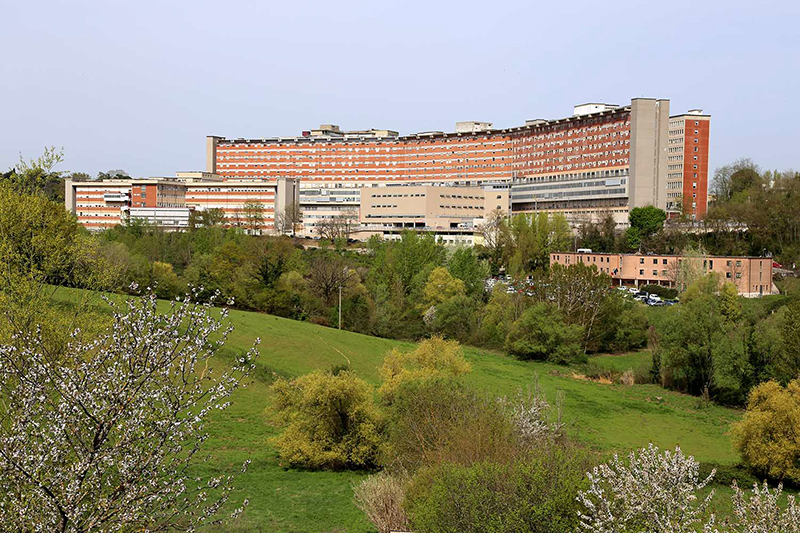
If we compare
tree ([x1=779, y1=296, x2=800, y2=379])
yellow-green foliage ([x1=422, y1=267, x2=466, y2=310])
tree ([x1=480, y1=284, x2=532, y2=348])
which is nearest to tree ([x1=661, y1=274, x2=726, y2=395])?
tree ([x1=779, y1=296, x2=800, y2=379])

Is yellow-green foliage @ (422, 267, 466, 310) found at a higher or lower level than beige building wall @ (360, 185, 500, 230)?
lower

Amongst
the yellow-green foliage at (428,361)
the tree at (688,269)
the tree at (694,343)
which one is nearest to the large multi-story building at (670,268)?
the tree at (688,269)

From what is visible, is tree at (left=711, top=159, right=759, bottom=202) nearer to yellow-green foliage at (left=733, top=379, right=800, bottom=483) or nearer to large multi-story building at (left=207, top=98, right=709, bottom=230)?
large multi-story building at (left=207, top=98, right=709, bottom=230)

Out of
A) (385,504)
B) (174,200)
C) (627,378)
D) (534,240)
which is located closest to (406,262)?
(534,240)

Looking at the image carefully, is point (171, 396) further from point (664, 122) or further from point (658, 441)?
point (664, 122)

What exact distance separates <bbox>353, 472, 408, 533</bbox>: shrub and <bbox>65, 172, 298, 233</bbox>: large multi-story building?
Answer: 3974 inches

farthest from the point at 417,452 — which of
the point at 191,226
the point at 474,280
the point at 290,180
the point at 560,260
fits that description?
the point at 290,180

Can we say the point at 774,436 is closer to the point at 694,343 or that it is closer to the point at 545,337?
the point at 694,343

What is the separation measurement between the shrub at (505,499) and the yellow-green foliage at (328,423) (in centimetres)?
1123

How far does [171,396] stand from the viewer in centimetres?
908

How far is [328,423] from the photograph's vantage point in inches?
1041

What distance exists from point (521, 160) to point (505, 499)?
121201 mm

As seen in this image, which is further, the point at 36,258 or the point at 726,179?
the point at 726,179

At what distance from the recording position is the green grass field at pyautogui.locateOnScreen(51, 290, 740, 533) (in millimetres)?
21547
